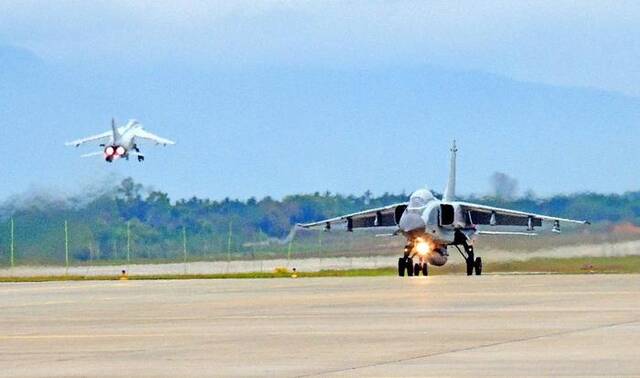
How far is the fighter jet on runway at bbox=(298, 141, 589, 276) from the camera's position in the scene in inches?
2499

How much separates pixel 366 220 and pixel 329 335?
52718 millimetres

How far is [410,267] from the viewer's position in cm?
6319

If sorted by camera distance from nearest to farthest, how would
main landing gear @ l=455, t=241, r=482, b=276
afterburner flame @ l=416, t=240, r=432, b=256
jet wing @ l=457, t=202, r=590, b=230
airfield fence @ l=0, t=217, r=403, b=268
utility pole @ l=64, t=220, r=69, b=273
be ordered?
1. main landing gear @ l=455, t=241, r=482, b=276
2. afterburner flame @ l=416, t=240, r=432, b=256
3. airfield fence @ l=0, t=217, r=403, b=268
4. utility pole @ l=64, t=220, r=69, b=273
5. jet wing @ l=457, t=202, r=590, b=230

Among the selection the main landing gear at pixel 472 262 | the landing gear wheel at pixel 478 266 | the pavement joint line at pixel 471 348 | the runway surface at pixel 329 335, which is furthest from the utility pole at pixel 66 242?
the pavement joint line at pixel 471 348

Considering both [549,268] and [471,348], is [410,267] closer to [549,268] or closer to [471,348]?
[549,268]

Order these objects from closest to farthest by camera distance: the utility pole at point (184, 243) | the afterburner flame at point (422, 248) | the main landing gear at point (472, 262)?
the main landing gear at point (472, 262), the afterburner flame at point (422, 248), the utility pole at point (184, 243)

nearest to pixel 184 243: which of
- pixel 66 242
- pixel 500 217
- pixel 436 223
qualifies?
pixel 66 242

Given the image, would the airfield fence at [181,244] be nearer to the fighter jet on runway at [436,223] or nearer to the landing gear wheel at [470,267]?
the fighter jet on runway at [436,223]

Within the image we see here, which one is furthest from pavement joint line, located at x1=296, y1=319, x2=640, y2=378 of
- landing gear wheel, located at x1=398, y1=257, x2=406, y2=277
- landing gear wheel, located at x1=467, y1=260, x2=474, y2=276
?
landing gear wheel, located at x1=467, y1=260, x2=474, y2=276

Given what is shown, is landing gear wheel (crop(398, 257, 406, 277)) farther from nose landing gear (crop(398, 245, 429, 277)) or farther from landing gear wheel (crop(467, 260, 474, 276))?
landing gear wheel (crop(467, 260, 474, 276))

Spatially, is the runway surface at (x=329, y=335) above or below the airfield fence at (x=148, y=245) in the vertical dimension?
below

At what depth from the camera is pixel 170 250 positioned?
7531 centimetres

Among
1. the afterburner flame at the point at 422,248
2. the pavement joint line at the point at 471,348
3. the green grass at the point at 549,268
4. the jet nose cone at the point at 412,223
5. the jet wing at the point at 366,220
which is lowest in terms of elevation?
the pavement joint line at the point at 471,348

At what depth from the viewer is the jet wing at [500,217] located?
6800cm
